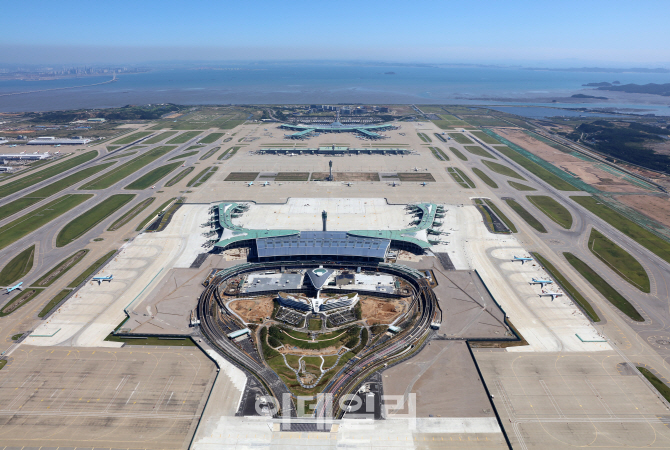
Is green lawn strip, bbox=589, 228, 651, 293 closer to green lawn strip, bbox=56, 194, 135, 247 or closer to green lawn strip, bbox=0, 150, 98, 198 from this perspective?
green lawn strip, bbox=56, 194, 135, 247

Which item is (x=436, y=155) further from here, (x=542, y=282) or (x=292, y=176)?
(x=542, y=282)

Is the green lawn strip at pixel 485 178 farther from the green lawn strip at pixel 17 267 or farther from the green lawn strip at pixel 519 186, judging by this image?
the green lawn strip at pixel 17 267

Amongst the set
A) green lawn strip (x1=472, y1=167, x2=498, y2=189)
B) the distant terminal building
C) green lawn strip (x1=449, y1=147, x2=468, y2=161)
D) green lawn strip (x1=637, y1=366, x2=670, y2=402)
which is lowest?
green lawn strip (x1=637, y1=366, x2=670, y2=402)

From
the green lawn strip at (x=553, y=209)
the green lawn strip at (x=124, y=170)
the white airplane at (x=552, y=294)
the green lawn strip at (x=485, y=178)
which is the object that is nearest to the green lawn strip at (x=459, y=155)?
the green lawn strip at (x=485, y=178)

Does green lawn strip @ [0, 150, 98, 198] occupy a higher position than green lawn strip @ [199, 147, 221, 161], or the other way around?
green lawn strip @ [199, 147, 221, 161]

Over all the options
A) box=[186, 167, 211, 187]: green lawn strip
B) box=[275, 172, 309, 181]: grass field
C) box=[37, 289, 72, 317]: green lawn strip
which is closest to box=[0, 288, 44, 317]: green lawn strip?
box=[37, 289, 72, 317]: green lawn strip

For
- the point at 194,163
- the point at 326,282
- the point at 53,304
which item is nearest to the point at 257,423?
the point at 326,282

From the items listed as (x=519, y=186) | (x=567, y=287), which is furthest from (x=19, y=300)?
(x=519, y=186)
